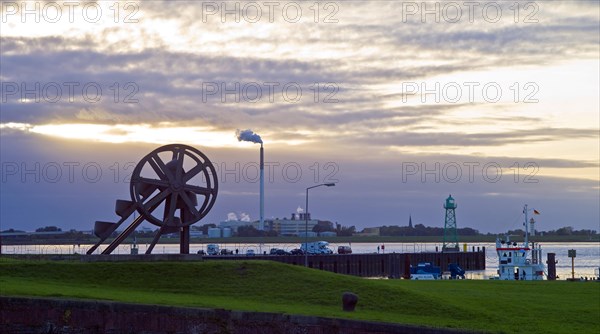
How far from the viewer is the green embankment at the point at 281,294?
31.9 m

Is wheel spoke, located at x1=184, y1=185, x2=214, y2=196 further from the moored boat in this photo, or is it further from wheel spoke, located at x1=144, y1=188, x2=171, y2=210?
the moored boat

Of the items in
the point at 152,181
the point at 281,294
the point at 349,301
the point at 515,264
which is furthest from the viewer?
the point at 515,264

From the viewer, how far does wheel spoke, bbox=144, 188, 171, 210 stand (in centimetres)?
4375

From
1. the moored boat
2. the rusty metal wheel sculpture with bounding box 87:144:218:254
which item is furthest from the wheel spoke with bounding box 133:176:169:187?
the moored boat

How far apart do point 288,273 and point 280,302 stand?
4.36 m

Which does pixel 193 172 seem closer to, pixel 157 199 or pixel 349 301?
pixel 157 199

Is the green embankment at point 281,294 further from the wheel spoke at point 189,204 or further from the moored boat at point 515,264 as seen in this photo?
the moored boat at point 515,264

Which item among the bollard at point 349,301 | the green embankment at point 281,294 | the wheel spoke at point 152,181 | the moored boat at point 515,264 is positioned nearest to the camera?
the green embankment at point 281,294

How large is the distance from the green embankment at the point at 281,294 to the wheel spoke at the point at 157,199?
506 cm

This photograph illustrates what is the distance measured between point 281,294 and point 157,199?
10984 mm

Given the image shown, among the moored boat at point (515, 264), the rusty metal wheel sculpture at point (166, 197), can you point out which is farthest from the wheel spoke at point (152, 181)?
the moored boat at point (515, 264)

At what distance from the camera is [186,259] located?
41.6 m

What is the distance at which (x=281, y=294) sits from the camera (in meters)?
35.6

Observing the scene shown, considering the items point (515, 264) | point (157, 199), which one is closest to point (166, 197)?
point (157, 199)
